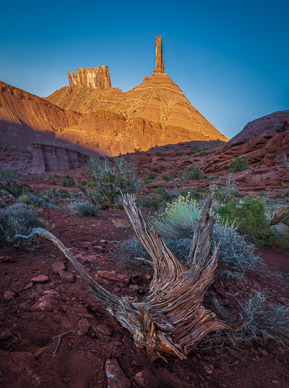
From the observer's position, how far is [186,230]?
3.20 m

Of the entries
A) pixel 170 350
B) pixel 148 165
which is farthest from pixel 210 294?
pixel 148 165

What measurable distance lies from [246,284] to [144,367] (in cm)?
186

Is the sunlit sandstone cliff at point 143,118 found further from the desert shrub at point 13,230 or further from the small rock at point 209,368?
the small rock at point 209,368

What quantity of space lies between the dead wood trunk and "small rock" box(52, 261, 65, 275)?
63 cm

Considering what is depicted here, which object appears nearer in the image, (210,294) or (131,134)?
(210,294)

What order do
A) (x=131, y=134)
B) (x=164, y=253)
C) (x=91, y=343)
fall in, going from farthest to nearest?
1. (x=131, y=134)
2. (x=164, y=253)
3. (x=91, y=343)

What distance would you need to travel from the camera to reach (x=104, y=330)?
55.0 inches

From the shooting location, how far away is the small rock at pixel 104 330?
1.37 meters

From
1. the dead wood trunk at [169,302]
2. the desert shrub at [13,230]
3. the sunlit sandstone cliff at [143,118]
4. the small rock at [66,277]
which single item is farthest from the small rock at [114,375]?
the sunlit sandstone cliff at [143,118]

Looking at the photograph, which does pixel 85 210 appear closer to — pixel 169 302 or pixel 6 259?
pixel 6 259

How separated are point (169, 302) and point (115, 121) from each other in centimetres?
7106

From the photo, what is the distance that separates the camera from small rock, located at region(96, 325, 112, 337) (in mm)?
1375

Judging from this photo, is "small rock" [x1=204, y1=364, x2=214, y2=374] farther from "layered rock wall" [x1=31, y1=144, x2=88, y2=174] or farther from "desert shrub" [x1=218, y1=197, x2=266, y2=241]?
"layered rock wall" [x1=31, y1=144, x2=88, y2=174]

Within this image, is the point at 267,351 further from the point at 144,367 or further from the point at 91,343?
the point at 91,343
